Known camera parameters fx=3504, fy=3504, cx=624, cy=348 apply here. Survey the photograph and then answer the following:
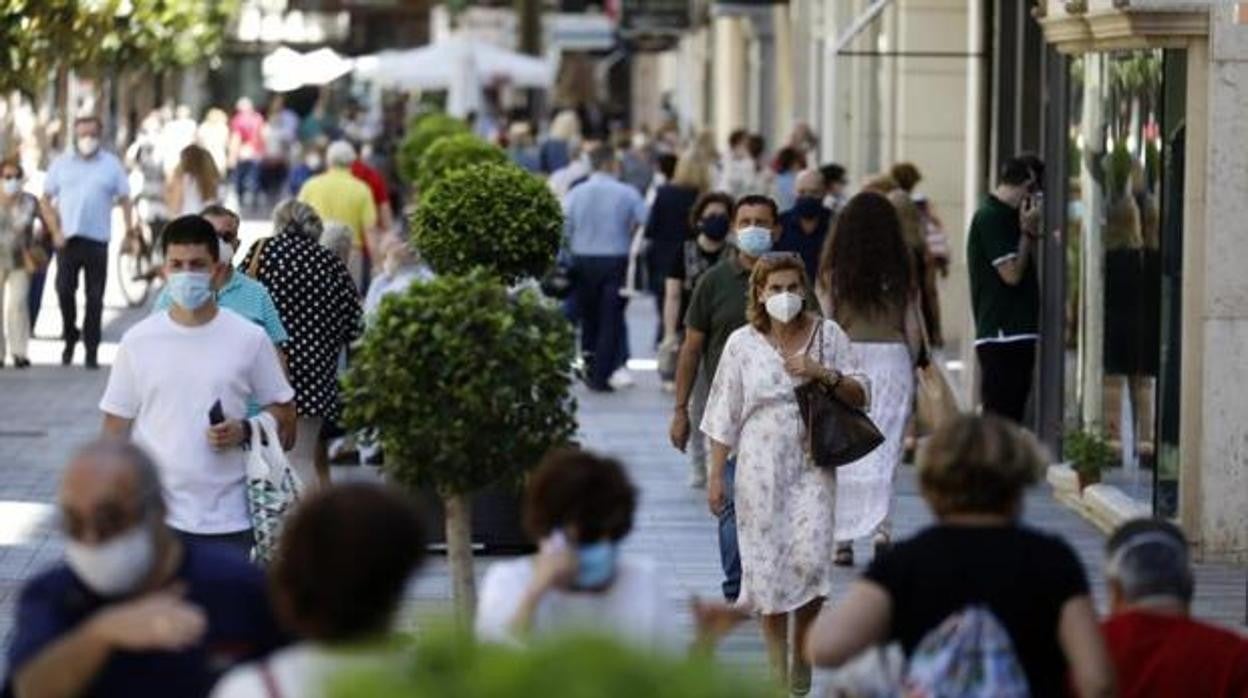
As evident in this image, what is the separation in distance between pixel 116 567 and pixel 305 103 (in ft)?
231

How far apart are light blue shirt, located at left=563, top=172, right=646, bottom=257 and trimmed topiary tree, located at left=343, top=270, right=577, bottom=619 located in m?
13.1

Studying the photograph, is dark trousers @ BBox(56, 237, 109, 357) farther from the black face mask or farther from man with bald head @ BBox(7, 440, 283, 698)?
man with bald head @ BBox(7, 440, 283, 698)

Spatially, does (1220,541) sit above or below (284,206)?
below

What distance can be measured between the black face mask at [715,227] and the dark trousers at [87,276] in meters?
6.19

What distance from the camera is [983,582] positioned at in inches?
265

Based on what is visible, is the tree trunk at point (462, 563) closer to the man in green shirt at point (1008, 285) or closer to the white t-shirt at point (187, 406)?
the white t-shirt at point (187, 406)

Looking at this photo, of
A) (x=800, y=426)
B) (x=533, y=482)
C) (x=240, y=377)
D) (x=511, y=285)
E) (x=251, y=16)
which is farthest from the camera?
(x=251, y=16)

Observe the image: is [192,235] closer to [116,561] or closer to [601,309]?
[116,561]

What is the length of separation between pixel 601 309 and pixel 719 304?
1041cm

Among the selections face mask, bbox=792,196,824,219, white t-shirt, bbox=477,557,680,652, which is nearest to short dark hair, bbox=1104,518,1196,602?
white t-shirt, bbox=477,557,680,652

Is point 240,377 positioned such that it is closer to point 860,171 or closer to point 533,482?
point 533,482

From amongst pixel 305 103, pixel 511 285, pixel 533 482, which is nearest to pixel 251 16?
pixel 305 103

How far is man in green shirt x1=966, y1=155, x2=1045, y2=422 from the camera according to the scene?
16.8 meters

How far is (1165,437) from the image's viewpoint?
1528cm
